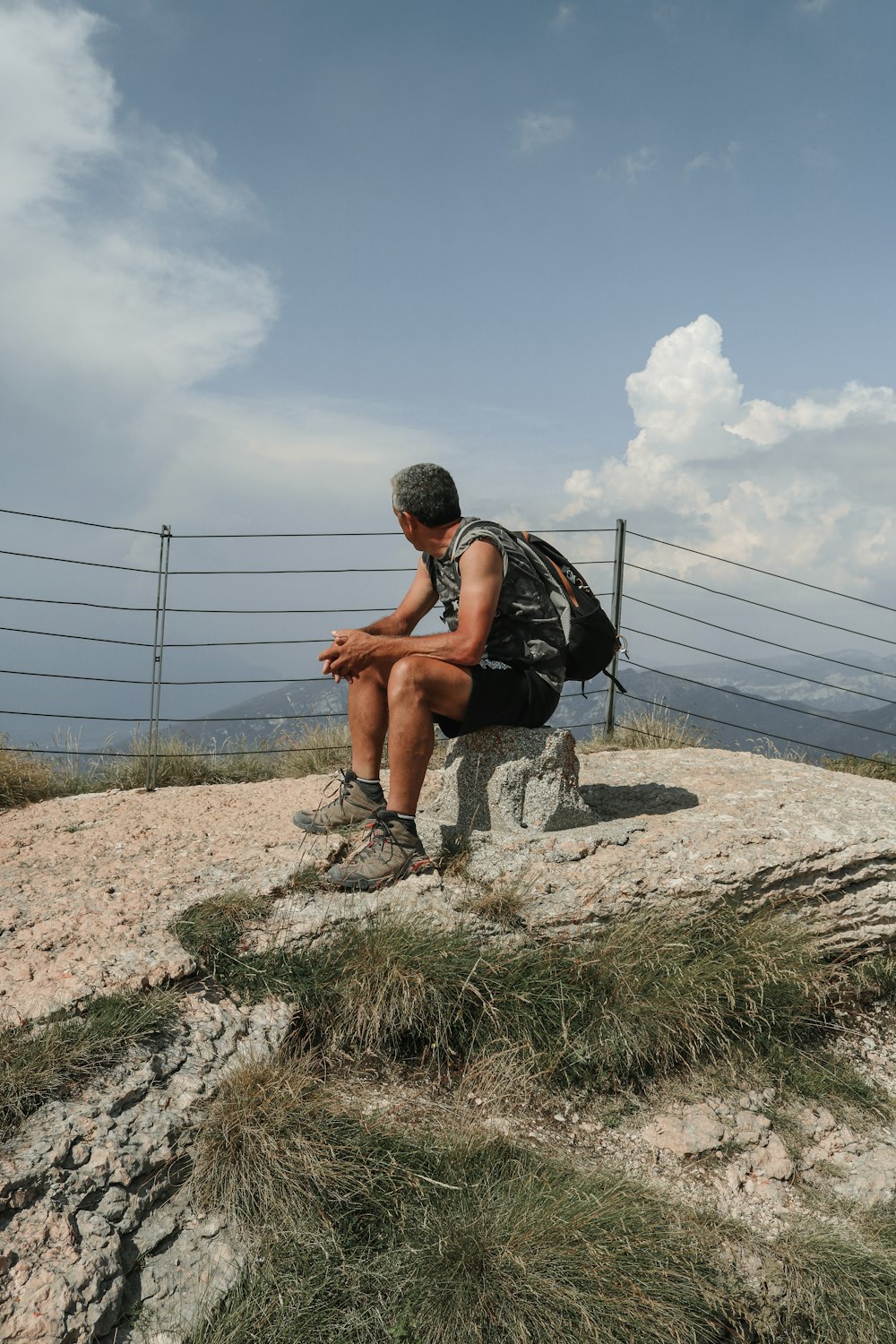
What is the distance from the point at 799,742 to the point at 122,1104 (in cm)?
616

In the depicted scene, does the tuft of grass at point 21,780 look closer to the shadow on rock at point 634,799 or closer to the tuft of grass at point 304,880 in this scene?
the tuft of grass at point 304,880

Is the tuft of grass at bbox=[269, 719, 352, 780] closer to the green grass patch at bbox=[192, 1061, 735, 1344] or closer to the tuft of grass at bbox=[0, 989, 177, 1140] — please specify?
the tuft of grass at bbox=[0, 989, 177, 1140]

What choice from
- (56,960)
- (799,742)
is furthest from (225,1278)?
(799,742)

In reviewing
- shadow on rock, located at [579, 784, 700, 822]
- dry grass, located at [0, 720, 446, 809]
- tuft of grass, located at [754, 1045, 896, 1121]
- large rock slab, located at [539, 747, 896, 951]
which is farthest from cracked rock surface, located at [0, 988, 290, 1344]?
dry grass, located at [0, 720, 446, 809]

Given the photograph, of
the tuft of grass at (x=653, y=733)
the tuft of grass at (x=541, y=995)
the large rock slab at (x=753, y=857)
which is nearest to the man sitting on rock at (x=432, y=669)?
the tuft of grass at (x=541, y=995)

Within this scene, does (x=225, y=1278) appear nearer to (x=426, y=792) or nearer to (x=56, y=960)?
(x=56, y=960)

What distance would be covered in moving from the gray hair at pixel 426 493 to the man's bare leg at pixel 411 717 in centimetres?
68

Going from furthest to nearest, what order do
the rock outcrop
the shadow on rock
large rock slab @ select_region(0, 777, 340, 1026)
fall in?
1. the shadow on rock
2. large rock slab @ select_region(0, 777, 340, 1026)
3. the rock outcrop

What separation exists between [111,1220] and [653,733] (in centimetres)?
580

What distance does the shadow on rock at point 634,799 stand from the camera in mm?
4848

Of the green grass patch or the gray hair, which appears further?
the gray hair

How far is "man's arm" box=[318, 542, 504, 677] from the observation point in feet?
12.9

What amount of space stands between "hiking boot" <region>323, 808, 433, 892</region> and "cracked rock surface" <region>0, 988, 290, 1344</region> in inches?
37.4

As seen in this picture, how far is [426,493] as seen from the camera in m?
4.16
